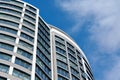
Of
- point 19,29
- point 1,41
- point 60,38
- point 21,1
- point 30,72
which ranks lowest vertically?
point 30,72

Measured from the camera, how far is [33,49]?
212 feet

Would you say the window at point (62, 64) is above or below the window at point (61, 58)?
below

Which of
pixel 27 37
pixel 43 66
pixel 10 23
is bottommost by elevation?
pixel 43 66

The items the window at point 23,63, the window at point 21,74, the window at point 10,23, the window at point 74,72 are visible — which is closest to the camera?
the window at point 21,74

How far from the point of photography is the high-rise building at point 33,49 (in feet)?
190

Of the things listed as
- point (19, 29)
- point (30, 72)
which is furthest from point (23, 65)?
point (19, 29)

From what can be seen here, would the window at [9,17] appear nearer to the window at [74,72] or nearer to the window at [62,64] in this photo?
the window at [62,64]

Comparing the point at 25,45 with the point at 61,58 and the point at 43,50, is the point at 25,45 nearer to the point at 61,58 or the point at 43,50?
the point at 43,50

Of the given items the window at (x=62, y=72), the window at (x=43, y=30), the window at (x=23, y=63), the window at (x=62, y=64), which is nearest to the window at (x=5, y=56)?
the window at (x=23, y=63)

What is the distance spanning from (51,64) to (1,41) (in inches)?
544

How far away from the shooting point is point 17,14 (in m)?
73.9

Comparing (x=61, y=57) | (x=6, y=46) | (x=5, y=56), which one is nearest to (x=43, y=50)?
(x=61, y=57)

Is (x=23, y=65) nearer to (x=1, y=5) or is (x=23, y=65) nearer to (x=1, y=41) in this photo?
(x=1, y=41)

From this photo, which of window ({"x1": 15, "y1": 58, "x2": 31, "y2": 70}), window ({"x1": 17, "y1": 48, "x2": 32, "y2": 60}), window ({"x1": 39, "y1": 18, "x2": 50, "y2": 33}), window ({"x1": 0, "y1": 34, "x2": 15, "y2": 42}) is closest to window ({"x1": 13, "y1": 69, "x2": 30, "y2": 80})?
window ({"x1": 15, "y1": 58, "x2": 31, "y2": 70})
